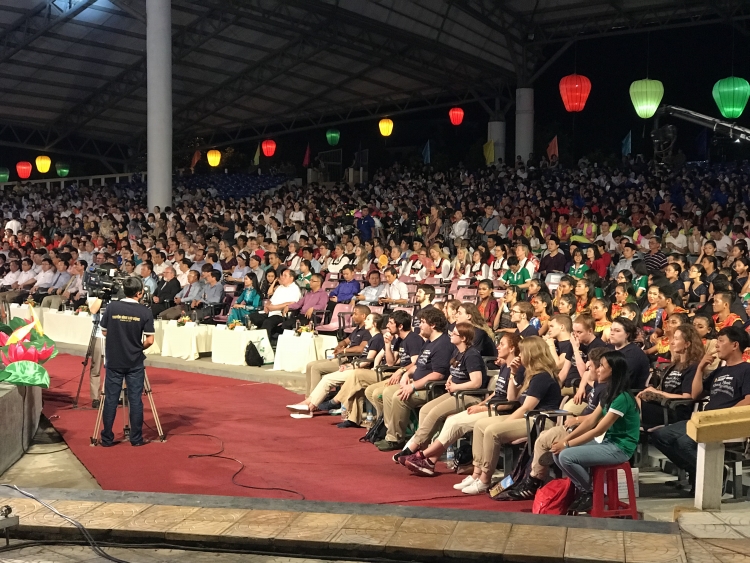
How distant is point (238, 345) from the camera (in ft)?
42.0

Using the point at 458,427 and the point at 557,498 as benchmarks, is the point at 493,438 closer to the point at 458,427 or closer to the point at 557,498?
the point at 458,427

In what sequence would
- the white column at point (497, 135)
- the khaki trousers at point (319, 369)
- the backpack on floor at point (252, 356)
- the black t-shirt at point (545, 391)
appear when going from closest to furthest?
the black t-shirt at point (545, 391) → the khaki trousers at point (319, 369) → the backpack on floor at point (252, 356) → the white column at point (497, 135)

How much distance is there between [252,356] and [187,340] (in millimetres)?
1376

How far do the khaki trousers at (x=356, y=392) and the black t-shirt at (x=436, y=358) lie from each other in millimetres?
1024

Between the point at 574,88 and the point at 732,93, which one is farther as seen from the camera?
the point at 574,88

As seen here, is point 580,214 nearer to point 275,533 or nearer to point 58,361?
point 58,361

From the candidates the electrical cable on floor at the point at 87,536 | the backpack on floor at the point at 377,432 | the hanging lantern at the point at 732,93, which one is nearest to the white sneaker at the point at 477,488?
the backpack on floor at the point at 377,432

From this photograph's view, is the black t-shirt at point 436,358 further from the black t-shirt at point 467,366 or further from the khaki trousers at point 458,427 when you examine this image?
the khaki trousers at point 458,427

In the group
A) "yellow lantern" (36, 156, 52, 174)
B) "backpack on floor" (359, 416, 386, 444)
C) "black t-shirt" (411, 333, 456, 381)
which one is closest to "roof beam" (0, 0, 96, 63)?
"yellow lantern" (36, 156, 52, 174)

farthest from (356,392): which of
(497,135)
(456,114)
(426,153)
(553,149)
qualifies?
(426,153)

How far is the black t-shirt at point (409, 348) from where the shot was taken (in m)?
8.98

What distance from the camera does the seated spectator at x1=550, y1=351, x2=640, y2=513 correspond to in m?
5.98

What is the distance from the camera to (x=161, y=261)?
17453 millimetres

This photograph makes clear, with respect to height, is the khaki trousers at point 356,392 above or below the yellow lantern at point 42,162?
below
